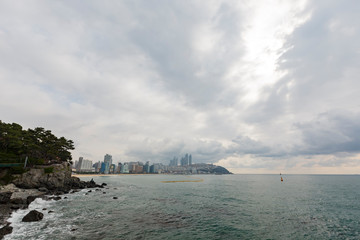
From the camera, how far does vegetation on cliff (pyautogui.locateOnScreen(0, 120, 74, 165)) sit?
68.8m

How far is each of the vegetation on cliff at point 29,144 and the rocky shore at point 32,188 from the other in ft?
30.6

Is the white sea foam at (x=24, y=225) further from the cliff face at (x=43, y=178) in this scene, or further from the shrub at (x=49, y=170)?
the shrub at (x=49, y=170)

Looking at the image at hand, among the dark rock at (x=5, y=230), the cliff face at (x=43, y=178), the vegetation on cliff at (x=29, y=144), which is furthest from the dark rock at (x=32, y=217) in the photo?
the vegetation on cliff at (x=29, y=144)

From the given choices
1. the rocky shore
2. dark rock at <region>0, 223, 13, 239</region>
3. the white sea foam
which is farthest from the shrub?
dark rock at <region>0, 223, 13, 239</region>

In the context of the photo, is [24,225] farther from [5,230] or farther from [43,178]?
[43,178]

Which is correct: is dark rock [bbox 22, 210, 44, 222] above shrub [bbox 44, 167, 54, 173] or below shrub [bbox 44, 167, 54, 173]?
below

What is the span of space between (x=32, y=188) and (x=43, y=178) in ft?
16.7

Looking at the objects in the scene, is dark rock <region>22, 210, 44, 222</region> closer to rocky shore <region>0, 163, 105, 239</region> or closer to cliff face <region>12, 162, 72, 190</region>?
rocky shore <region>0, 163, 105, 239</region>

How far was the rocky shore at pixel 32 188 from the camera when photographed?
38.7 m

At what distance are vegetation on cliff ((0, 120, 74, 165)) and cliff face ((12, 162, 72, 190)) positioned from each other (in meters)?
7.94

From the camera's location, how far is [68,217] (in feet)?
111

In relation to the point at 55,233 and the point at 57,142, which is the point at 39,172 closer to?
the point at 57,142

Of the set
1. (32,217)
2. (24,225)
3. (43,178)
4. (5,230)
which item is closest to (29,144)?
(43,178)

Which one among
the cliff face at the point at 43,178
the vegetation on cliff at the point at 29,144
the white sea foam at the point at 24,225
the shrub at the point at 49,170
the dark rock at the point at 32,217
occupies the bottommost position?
the white sea foam at the point at 24,225
